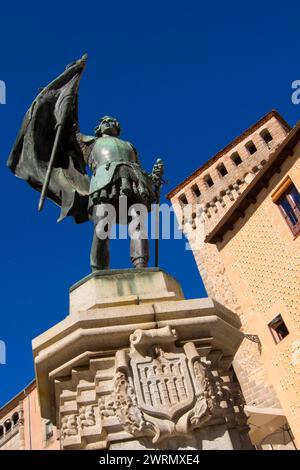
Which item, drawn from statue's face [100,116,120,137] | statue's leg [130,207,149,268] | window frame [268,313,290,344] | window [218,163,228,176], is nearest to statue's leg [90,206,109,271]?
statue's leg [130,207,149,268]

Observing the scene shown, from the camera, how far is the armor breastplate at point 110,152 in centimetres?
480

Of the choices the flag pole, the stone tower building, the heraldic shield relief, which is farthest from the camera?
the stone tower building

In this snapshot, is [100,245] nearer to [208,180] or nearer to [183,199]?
[208,180]

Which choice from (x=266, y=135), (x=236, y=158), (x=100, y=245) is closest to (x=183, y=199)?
(x=236, y=158)

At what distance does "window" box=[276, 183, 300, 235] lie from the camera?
17438 millimetres

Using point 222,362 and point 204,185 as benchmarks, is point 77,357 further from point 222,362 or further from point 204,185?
point 204,185

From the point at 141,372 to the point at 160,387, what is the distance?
166 mm

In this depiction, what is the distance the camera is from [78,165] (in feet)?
17.6

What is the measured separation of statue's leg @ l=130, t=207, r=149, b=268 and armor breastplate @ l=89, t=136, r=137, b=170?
0.66 m

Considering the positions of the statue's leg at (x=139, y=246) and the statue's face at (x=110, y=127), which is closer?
the statue's leg at (x=139, y=246)

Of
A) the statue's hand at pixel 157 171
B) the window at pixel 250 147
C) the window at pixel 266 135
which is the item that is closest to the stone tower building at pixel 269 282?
the window at pixel 250 147

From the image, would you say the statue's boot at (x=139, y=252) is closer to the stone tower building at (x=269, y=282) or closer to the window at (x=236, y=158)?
the stone tower building at (x=269, y=282)

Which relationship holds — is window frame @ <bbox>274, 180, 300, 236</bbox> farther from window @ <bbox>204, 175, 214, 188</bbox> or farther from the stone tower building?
window @ <bbox>204, 175, 214, 188</bbox>
